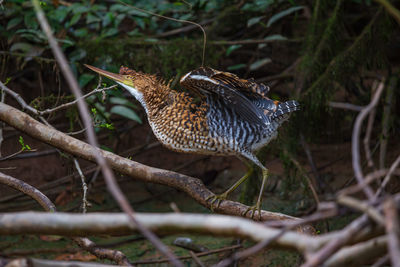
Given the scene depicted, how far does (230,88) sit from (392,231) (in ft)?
5.74

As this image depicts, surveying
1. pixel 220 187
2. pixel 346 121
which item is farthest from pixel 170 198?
pixel 346 121

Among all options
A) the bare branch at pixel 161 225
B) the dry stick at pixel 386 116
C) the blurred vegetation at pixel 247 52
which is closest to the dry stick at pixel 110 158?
the blurred vegetation at pixel 247 52

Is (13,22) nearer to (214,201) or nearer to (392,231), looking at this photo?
(214,201)

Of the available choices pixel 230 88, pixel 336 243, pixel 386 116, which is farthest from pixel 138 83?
pixel 336 243

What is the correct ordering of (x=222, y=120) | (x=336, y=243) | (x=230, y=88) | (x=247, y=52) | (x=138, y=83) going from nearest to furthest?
1. (x=336, y=243)
2. (x=230, y=88)
3. (x=222, y=120)
4. (x=138, y=83)
5. (x=247, y=52)

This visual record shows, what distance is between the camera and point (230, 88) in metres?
2.73

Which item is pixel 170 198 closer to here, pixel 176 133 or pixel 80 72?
pixel 80 72

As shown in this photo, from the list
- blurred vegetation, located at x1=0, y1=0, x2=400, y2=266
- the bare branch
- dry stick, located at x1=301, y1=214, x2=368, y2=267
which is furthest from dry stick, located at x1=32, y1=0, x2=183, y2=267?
blurred vegetation, located at x1=0, y1=0, x2=400, y2=266

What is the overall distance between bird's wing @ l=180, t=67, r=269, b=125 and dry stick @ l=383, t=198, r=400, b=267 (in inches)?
63.6

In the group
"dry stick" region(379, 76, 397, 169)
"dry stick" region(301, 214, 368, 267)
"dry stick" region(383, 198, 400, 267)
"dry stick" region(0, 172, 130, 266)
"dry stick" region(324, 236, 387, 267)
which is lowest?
"dry stick" region(0, 172, 130, 266)

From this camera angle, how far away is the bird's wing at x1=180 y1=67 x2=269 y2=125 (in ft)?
8.62

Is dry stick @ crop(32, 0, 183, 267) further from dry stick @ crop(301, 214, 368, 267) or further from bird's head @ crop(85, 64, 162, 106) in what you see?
bird's head @ crop(85, 64, 162, 106)

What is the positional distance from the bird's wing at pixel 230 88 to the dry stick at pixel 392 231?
1.61 m

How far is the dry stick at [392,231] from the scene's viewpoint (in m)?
1.04
